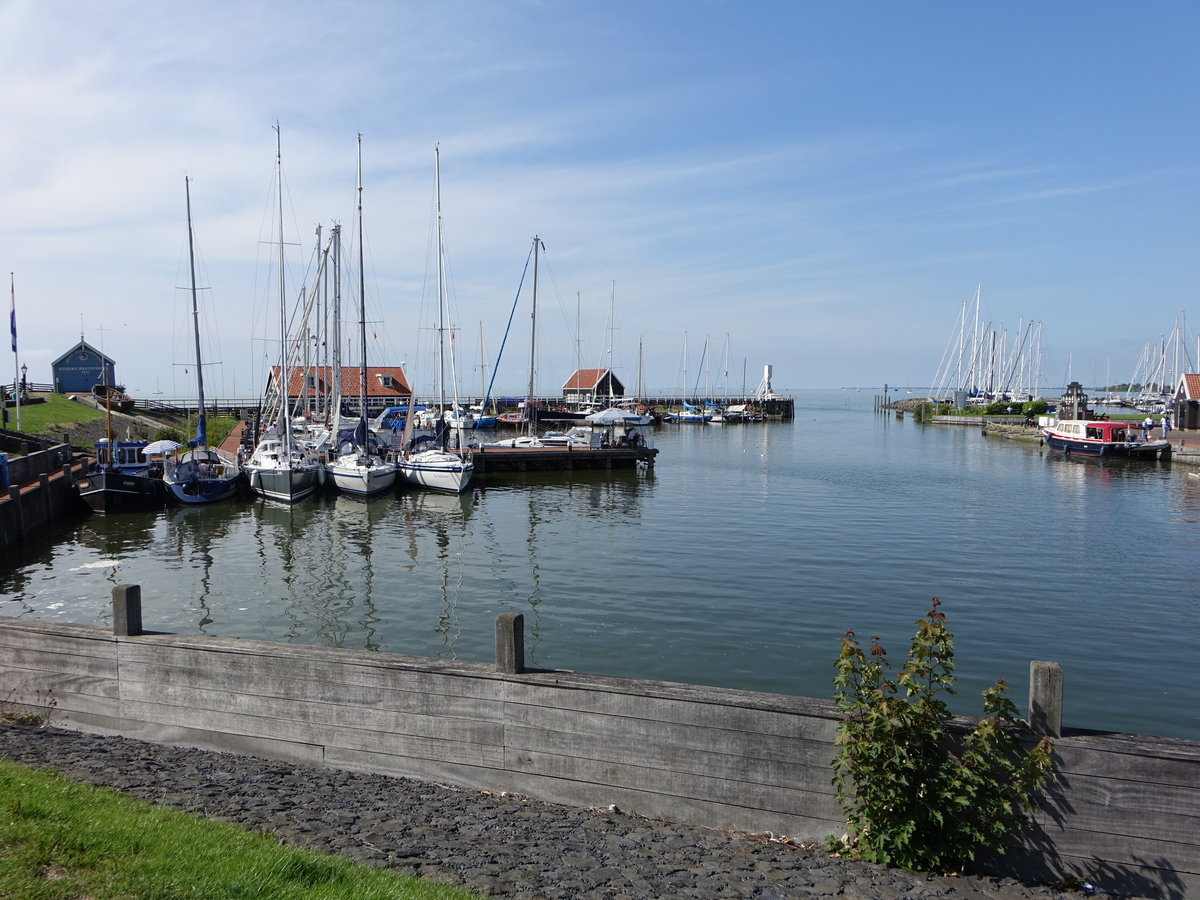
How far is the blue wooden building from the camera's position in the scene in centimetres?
7781

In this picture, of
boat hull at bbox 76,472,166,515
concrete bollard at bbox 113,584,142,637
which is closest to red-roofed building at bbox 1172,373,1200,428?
boat hull at bbox 76,472,166,515

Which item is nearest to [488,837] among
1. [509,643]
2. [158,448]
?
[509,643]

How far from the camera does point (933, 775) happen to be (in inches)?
279

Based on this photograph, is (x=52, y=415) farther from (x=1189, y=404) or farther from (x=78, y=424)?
(x=1189, y=404)

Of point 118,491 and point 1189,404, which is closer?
→ point 118,491

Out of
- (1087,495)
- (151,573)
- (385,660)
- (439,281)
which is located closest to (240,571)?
(151,573)

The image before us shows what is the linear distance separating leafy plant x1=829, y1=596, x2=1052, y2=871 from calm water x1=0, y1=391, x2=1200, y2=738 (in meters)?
7.83

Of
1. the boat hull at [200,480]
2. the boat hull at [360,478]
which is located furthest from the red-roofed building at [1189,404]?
the boat hull at [200,480]

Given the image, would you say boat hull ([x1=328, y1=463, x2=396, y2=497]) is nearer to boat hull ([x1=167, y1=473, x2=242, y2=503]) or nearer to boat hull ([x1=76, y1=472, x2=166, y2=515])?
boat hull ([x1=167, y1=473, x2=242, y2=503])

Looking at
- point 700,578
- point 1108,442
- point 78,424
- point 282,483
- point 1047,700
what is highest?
point 78,424

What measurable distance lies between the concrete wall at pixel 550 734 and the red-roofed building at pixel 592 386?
11533cm

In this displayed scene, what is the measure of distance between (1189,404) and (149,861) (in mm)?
91051

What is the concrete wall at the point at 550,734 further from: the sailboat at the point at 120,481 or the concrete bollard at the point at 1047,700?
the sailboat at the point at 120,481

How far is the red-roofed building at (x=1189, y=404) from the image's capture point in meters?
77.1
